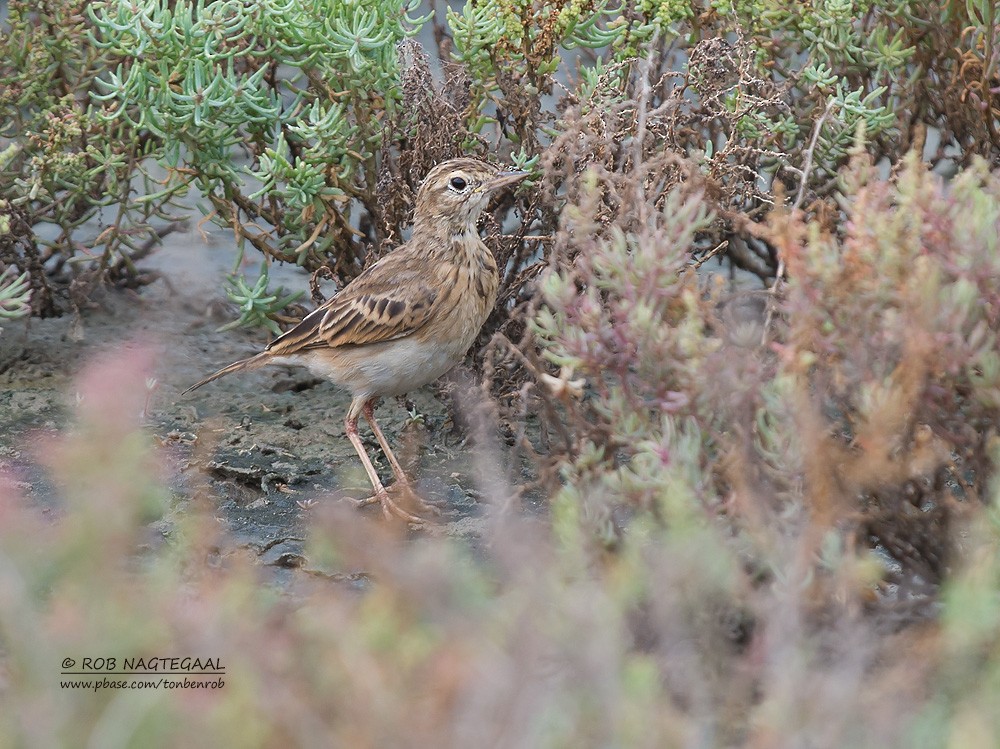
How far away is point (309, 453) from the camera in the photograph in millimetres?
6773

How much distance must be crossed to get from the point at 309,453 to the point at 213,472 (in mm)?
557

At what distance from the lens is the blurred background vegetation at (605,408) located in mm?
3125

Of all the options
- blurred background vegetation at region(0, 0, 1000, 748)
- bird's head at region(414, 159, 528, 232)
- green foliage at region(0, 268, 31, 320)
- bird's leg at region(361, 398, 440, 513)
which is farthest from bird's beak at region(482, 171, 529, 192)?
green foliage at region(0, 268, 31, 320)

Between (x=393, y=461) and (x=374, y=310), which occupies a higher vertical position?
(x=374, y=310)

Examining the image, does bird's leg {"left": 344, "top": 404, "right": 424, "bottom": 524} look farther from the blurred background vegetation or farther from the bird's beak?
the bird's beak

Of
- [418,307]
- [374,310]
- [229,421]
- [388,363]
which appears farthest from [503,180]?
[229,421]

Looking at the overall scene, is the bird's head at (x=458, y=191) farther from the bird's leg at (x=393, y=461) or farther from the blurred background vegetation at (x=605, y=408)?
A: the bird's leg at (x=393, y=461)

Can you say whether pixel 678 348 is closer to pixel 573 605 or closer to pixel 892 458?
pixel 892 458

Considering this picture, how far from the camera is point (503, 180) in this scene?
6148mm

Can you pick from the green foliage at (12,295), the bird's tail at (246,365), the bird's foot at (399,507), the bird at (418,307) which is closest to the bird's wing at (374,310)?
the bird at (418,307)

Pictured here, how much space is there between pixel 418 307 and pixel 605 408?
1.90 m

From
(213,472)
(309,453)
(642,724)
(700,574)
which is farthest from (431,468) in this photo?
(642,724)

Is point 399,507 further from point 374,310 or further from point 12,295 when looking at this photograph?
point 12,295

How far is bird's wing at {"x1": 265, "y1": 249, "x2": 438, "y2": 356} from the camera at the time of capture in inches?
244
